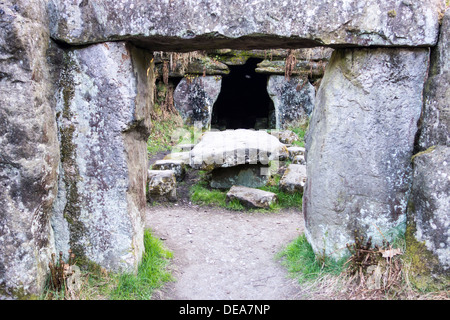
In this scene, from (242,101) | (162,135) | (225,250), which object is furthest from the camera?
(242,101)

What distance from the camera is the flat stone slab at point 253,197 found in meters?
5.53

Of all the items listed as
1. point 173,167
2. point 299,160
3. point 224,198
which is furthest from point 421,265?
point 173,167

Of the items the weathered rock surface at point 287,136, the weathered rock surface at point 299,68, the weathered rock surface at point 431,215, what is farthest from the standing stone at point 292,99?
the weathered rock surface at point 431,215

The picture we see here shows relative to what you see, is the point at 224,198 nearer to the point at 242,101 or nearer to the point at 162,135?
the point at 162,135

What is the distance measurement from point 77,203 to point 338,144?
2199 millimetres

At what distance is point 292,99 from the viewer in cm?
982

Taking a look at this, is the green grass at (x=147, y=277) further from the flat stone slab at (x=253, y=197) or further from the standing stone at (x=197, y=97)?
the standing stone at (x=197, y=97)

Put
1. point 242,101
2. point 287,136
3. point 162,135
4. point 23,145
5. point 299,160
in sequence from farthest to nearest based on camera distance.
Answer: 1. point 242,101
2. point 162,135
3. point 287,136
4. point 299,160
5. point 23,145

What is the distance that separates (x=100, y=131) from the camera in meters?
2.90

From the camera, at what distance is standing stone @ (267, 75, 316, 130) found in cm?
977

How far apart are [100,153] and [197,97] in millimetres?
7116

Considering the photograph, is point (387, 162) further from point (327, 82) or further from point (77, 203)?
point (77, 203)

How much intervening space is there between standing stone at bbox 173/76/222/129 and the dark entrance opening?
2.91m
